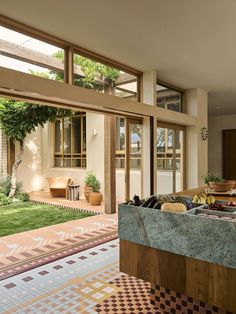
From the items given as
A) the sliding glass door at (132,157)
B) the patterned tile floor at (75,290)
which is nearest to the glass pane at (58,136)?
the sliding glass door at (132,157)

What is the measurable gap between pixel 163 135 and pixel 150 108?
3.57ft

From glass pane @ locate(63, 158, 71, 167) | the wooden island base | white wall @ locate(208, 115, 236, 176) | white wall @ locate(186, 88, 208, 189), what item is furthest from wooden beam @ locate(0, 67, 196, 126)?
white wall @ locate(208, 115, 236, 176)

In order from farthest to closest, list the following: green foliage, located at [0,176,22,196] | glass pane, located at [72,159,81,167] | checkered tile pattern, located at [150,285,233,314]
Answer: glass pane, located at [72,159,81,167] → green foliage, located at [0,176,22,196] → checkered tile pattern, located at [150,285,233,314]

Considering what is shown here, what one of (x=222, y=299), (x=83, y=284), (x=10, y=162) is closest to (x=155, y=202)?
(x=222, y=299)

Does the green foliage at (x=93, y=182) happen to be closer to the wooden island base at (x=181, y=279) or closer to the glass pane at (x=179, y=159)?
the glass pane at (x=179, y=159)

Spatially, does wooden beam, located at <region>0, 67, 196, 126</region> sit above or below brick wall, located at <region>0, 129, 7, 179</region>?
above

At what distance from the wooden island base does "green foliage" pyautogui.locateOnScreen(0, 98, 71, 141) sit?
5.97m

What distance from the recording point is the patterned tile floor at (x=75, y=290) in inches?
92.2

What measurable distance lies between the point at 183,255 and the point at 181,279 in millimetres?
180

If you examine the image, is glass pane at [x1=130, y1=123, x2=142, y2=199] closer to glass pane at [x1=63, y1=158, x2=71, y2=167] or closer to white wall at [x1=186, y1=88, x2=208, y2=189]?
white wall at [x1=186, y1=88, x2=208, y2=189]

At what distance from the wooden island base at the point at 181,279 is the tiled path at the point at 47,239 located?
1639 mm

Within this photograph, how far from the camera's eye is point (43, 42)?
3939 mm

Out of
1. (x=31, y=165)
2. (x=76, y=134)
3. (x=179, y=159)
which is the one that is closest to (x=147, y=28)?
(x=179, y=159)

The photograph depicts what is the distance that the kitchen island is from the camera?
1.72 meters
